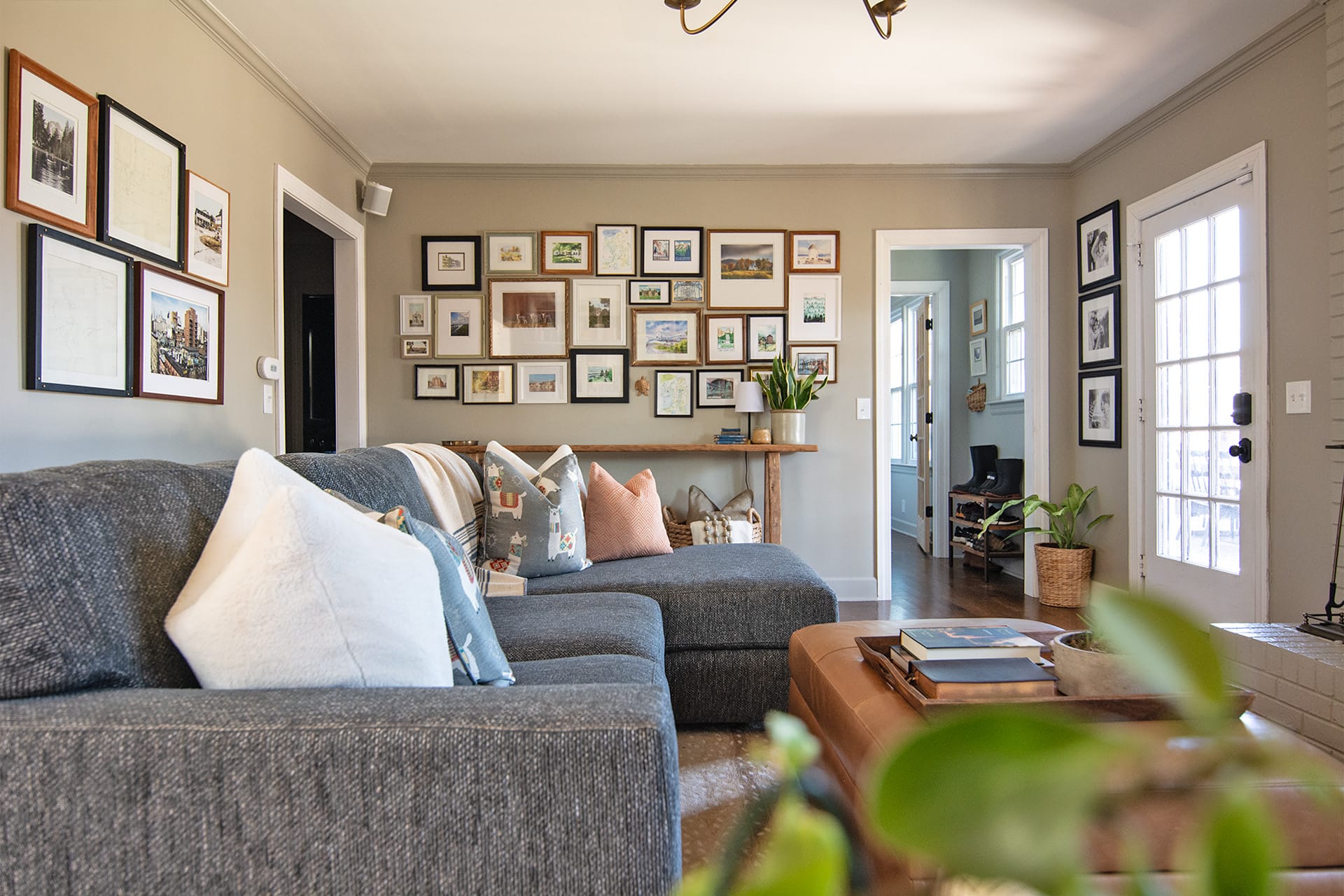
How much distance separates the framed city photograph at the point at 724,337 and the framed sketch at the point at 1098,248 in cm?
194

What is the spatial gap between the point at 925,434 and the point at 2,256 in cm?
600

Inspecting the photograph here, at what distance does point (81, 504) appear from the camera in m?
1.04

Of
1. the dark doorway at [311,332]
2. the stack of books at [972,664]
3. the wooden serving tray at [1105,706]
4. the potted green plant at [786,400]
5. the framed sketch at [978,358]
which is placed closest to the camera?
the wooden serving tray at [1105,706]

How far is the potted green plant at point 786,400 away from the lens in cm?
443

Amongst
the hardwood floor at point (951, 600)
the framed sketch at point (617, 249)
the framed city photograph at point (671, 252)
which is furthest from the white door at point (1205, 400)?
the framed sketch at point (617, 249)

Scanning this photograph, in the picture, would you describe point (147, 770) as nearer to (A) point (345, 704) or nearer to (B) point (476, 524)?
(A) point (345, 704)

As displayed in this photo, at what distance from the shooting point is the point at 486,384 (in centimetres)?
455

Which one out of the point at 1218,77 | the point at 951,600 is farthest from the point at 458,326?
the point at 1218,77

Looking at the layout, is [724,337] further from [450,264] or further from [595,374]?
[450,264]

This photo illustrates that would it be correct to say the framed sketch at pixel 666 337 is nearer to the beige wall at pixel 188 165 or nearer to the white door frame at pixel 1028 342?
the white door frame at pixel 1028 342

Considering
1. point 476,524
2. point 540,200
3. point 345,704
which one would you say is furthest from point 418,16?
point 345,704

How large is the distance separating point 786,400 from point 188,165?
300cm

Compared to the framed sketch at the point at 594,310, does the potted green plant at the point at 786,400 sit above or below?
below

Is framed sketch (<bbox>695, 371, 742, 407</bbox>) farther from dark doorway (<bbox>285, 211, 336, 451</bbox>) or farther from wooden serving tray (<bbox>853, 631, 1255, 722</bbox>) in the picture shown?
wooden serving tray (<bbox>853, 631, 1255, 722</bbox>)
